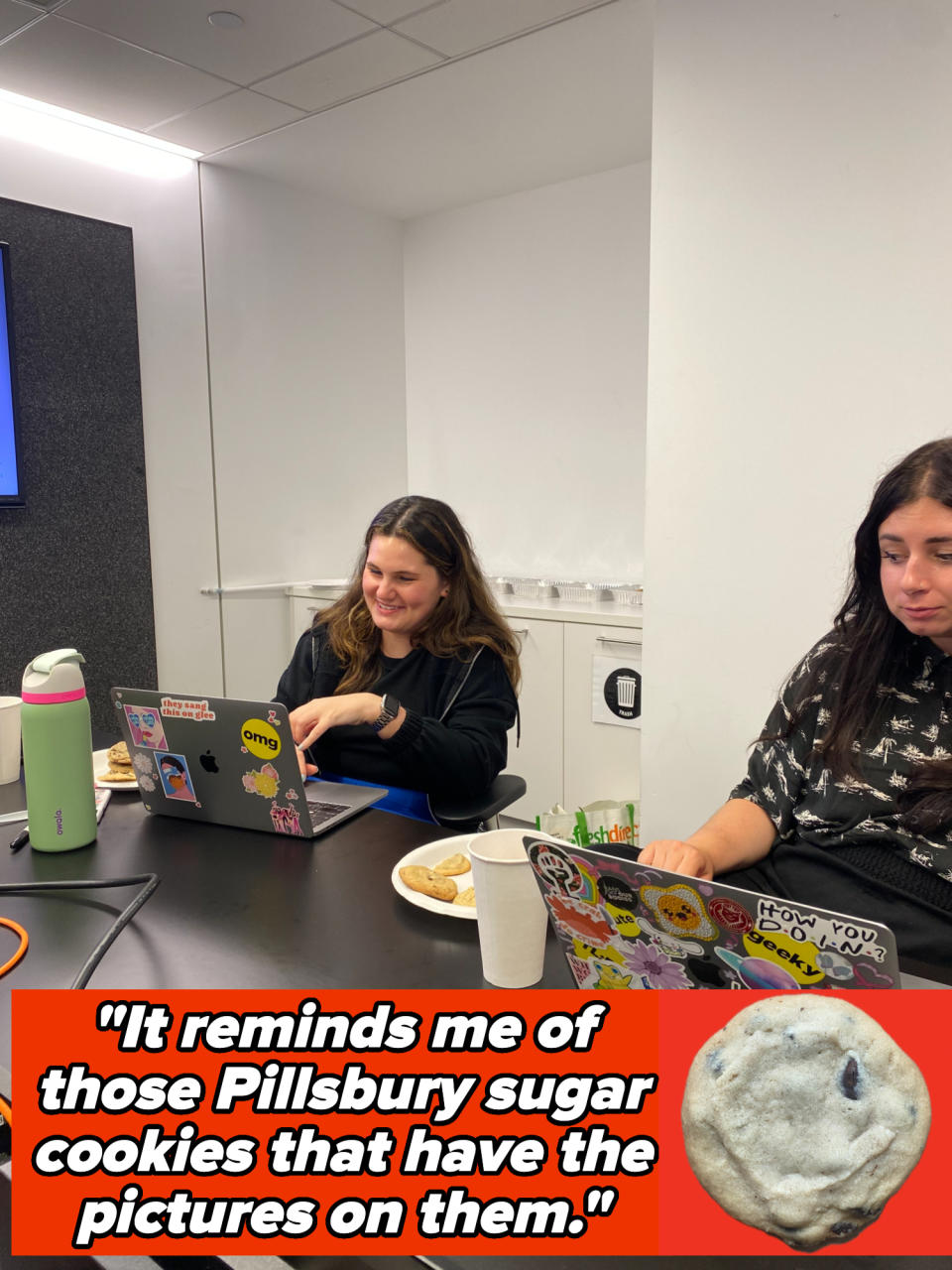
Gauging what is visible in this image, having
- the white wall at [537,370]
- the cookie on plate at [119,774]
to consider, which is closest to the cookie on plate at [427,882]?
the cookie on plate at [119,774]

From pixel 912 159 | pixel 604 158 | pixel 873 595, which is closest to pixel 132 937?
pixel 873 595

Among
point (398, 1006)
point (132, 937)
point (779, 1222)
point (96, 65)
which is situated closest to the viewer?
point (779, 1222)

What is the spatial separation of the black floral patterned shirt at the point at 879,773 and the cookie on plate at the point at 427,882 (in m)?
0.57

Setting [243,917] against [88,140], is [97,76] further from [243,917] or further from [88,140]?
[243,917]

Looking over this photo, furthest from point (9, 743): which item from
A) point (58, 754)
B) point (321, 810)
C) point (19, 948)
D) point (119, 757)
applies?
point (19, 948)

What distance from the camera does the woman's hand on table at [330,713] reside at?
4.62 feet

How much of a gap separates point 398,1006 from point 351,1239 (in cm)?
13

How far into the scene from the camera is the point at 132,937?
92 cm

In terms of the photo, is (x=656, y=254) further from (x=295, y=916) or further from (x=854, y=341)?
(x=295, y=916)

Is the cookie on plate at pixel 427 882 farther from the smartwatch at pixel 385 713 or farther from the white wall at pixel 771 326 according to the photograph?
the white wall at pixel 771 326

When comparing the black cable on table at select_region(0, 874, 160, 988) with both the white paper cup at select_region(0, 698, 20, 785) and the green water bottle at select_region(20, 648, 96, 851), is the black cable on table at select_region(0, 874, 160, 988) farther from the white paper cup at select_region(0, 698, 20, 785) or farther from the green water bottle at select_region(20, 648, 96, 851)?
the white paper cup at select_region(0, 698, 20, 785)

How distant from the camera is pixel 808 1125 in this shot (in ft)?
1.55

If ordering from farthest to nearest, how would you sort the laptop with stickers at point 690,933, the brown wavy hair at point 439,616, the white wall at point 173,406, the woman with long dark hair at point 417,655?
1. the white wall at point 173,406
2. the brown wavy hair at point 439,616
3. the woman with long dark hair at point 417,655
4. the laptop with stickers at point 690,933
